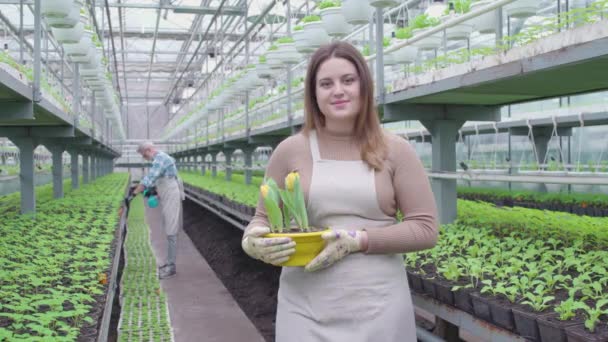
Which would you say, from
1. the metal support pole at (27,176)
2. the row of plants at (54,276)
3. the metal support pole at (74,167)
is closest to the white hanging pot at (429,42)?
the row of plants at (54,276)

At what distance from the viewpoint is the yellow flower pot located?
1679 mm

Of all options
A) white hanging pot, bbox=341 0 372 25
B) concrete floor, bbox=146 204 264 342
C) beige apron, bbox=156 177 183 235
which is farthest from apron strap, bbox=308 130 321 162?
beige apron, bbox=156 177 183 235

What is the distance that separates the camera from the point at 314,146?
74.9 inches

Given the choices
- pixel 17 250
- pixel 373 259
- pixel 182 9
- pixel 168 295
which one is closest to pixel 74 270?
pixel 17 250

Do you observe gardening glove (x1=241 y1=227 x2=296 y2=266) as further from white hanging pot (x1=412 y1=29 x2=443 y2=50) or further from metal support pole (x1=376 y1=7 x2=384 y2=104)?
white hanging pot (x1=412 y1=29 x2=443 y2=50)

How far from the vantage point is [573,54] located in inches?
105

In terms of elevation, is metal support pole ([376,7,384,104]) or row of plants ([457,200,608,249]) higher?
metal support pole ([376,7,384,104])

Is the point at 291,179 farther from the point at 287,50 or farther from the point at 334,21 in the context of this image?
the point at 287,50

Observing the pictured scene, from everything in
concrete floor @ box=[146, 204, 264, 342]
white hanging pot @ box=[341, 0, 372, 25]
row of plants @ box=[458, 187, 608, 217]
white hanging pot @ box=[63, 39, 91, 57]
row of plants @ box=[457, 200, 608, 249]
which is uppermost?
white hanging pot @ box=[63, 39, 91, 57]

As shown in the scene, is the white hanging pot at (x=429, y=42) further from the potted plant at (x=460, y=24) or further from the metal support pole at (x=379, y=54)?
the metal support pole at (x=379, y=54)

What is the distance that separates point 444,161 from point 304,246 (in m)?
3.61

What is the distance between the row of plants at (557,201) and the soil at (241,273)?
408 cm

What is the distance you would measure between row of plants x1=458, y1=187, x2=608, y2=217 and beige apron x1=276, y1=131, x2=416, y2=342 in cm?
681

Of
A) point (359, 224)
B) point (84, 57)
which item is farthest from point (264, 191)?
point (84, 57)
